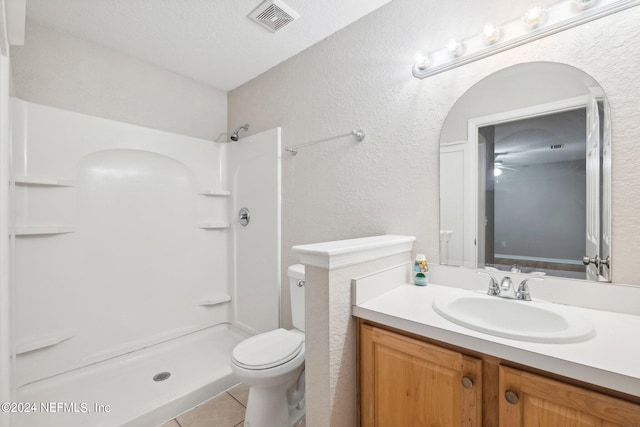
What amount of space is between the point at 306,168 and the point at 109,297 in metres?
→ 1.77

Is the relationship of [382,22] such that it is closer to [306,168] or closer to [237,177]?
[306,168]

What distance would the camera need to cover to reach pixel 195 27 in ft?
5.84

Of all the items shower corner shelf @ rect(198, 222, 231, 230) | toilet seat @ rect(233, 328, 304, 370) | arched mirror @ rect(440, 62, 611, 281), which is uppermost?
arched mirror @ rect(440, 62, 611, 281)

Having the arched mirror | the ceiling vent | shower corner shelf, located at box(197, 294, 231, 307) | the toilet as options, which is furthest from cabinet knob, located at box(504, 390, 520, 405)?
shower corner shelf, located at box(197, 294, 231, 307)

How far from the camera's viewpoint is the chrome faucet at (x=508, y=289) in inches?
42.3

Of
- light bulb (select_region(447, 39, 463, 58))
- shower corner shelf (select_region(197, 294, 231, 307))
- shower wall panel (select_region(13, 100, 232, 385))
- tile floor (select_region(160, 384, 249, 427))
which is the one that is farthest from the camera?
shower corner shelf (select_region(197, 294, 231, 307))

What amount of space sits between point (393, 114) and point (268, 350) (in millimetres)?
A: 1526

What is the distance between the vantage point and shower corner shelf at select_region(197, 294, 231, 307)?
8.10 ft

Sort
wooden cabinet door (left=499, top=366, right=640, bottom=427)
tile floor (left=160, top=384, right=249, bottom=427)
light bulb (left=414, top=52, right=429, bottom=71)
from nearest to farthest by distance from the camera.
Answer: wooden cabinet door (left=499, top=366, right=640, bottom=427), light bulb (left=414, top=52, right=429, bottom=71), tile floor (left=160, top=384, right=249, bottom=427)

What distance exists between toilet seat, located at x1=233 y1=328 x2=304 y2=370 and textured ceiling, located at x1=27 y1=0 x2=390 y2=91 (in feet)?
6.58

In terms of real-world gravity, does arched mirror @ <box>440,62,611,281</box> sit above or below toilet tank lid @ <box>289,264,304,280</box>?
above

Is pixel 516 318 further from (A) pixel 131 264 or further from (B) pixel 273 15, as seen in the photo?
(A) pixel 131 264

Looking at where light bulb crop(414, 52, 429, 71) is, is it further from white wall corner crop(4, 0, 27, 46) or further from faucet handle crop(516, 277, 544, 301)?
white wall corner crop(4, 0, 27, 46)

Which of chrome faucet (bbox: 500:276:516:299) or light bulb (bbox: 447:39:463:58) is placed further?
light bulb (bbox: 447:39:463:58)
